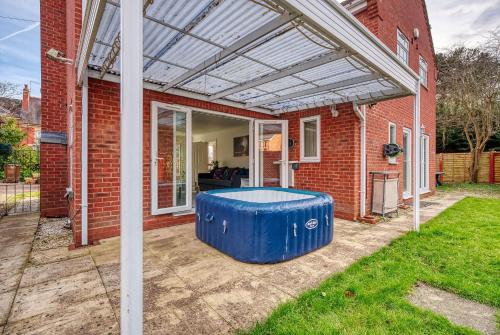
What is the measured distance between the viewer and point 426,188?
940 centimetres

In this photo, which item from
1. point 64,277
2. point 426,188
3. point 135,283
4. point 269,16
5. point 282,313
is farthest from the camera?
point 426,188

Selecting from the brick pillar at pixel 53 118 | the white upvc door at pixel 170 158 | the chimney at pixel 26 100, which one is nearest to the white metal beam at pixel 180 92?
the white upvc door at pixel 170 158

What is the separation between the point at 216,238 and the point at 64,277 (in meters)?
1.77

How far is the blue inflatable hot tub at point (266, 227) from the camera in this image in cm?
303

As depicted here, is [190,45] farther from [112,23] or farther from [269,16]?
[269,16]

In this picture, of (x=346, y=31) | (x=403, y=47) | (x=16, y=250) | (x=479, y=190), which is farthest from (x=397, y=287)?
(x=479, y=190)

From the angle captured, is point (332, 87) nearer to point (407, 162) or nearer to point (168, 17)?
point (168, 17)

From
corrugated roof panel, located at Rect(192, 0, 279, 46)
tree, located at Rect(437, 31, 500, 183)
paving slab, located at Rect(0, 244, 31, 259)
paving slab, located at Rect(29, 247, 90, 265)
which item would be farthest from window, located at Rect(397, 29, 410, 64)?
tree, located at Rect(437, 31, 500, 183)

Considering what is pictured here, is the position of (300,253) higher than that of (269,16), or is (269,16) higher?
(269,16)

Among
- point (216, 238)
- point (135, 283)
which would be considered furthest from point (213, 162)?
point (135, 283)

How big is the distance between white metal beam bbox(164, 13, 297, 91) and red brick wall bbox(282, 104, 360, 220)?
3444mm

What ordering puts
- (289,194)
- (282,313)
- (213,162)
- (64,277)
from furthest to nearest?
(213,162), (289,194), (64,277), (282,313)

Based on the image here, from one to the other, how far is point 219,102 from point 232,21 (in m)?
3.02

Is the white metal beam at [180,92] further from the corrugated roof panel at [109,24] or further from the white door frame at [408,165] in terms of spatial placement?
the white door frame at [408,165]
